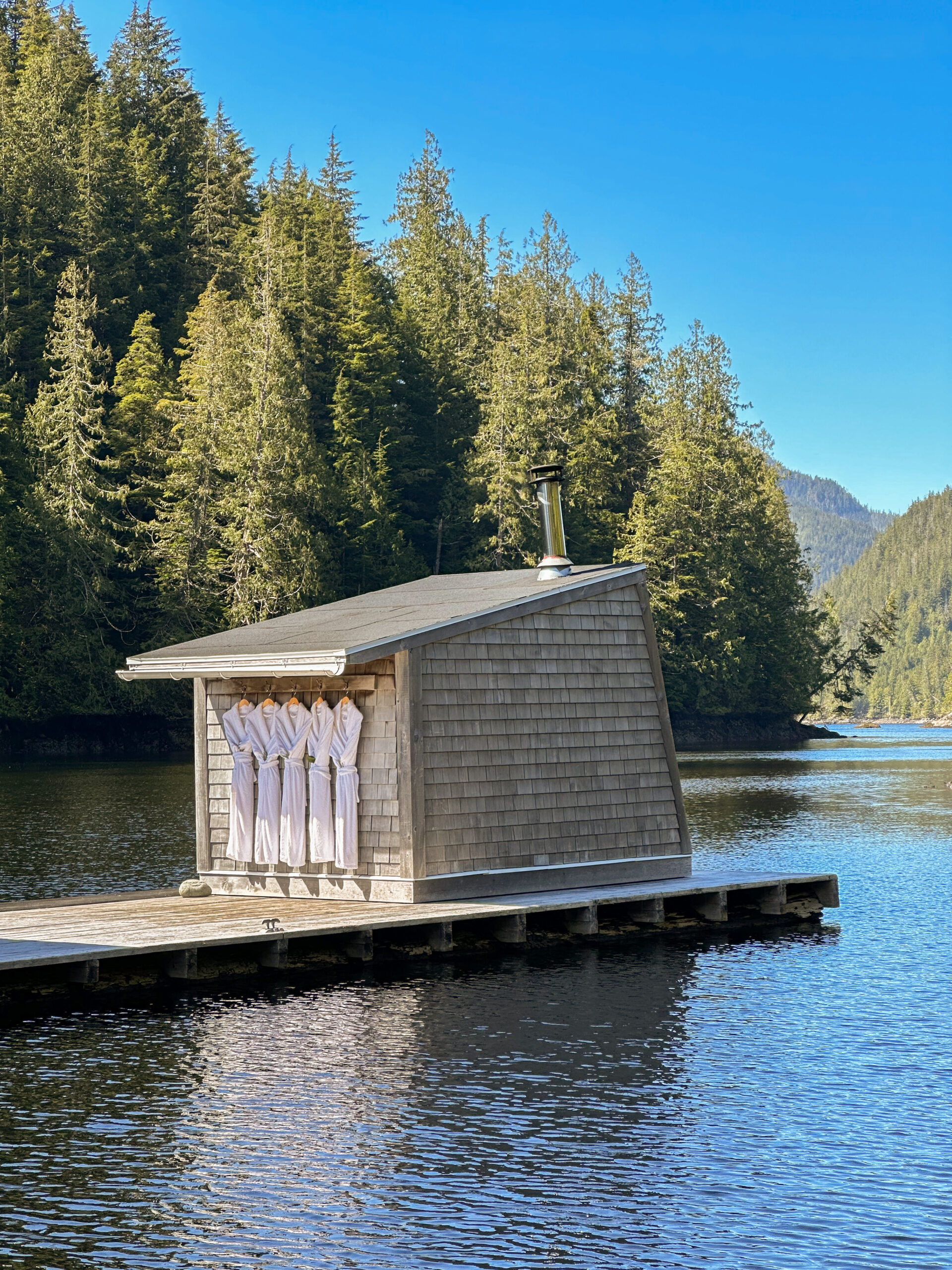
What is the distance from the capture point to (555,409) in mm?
76625

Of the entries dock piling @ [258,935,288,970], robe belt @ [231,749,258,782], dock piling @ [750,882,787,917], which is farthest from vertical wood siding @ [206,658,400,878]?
dock piling @ [750,882,787,917]

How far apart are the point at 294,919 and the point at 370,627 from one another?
11.4 feet

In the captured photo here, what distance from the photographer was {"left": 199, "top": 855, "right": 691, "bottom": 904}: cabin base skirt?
1731cm

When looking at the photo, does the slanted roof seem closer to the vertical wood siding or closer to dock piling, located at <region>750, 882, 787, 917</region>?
the vertical wood siding

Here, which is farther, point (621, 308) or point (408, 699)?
point (621, 308)

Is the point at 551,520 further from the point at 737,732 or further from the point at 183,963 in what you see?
the point at 737,732

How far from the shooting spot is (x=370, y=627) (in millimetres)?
17750

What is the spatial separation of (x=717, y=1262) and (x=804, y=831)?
2491 centimetres

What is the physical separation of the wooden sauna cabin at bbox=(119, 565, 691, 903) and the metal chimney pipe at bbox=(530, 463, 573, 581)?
278 mm

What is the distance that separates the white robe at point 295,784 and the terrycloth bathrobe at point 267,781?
0.08m

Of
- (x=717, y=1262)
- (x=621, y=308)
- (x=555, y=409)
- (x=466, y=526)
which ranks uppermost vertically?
(x=621, y=308)

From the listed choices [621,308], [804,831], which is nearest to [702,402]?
[621,308]

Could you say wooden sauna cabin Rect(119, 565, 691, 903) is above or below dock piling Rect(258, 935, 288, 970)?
above

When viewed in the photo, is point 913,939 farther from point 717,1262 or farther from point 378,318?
point 378,318
